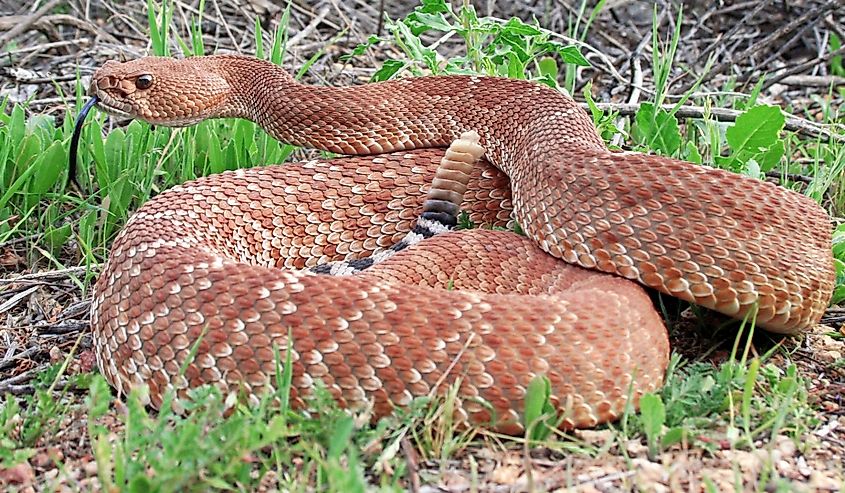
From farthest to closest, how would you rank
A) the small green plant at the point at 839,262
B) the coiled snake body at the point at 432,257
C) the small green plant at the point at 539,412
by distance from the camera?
the small green plant at the point at 839,262 → the coiled snake body at the point at 432,257 → the small green plant at the point at 539,412

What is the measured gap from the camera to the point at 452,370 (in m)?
3.25

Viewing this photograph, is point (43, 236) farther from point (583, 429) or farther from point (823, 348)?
point (823, 348)

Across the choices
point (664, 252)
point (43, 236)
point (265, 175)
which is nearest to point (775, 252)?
point (664, 252)

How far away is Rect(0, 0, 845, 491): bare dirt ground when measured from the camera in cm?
307

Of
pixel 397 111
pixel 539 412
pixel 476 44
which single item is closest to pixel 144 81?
pixel 397 111

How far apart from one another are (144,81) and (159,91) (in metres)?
0.09

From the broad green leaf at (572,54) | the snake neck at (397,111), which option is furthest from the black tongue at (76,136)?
the broad green leaf at (572,54)

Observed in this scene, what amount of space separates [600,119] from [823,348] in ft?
5.96

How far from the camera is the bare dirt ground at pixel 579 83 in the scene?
3073mm

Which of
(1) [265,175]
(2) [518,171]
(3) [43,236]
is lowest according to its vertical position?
(3) [43,236]

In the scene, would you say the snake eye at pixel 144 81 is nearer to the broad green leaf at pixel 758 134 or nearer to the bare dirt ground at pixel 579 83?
the bare dirt ground at pixel 579 83

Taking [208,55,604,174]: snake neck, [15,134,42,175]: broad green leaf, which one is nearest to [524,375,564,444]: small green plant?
[208,55,604,174]: snake neck

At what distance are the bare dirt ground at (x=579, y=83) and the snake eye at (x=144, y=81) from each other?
943mm

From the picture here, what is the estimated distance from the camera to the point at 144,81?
17.0ft
